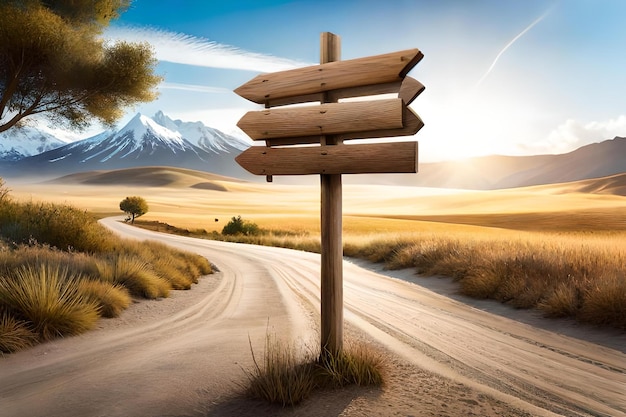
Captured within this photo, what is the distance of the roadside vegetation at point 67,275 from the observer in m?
7.39

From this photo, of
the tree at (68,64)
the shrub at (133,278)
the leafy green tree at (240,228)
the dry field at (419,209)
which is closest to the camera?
the shrub at (133,278)

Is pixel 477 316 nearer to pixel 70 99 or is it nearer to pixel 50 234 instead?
pixel 50 234

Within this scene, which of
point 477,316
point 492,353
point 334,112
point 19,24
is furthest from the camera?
point 19,24

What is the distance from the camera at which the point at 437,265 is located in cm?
1405

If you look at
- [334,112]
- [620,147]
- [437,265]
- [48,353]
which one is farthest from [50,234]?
[620,147]

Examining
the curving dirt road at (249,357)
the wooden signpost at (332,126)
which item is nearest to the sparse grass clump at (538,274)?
the curving dirt road at (249,357)

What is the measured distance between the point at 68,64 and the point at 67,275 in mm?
15089

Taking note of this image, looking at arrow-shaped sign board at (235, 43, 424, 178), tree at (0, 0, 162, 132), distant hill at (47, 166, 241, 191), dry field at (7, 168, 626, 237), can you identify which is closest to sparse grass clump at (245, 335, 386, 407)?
arrow-shaped sign board at (235, 43, 424, 178)

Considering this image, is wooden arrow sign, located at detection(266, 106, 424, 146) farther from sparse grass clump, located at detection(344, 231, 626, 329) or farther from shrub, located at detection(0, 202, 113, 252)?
shrub, located at detection(0, 202, 113, 252)

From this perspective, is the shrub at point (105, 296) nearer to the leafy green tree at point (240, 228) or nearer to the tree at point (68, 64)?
the tree at point (68, 64)

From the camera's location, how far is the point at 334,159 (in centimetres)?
525

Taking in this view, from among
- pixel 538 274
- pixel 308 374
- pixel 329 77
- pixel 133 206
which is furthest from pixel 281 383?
pixel 133 206

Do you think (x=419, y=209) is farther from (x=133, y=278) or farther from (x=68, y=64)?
(x=133, y=278)

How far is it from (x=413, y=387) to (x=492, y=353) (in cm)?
208
